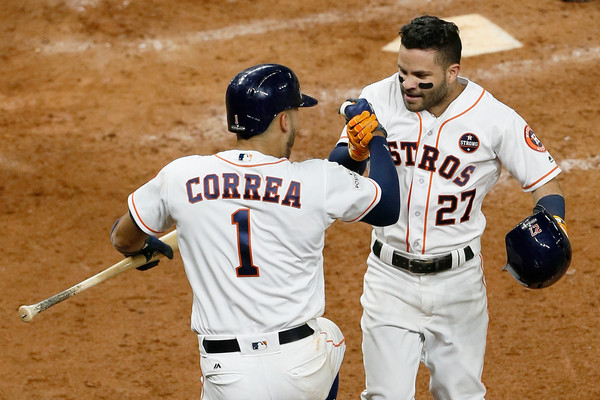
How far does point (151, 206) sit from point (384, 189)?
1.01 meters

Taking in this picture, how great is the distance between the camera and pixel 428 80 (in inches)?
170

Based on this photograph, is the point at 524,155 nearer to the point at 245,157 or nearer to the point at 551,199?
the point at 551,199

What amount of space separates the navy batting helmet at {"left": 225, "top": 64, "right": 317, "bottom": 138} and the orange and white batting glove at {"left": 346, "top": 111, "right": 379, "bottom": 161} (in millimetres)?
341

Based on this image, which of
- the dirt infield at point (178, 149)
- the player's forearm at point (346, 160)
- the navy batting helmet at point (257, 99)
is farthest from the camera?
the dirt infield at point (178, 149)

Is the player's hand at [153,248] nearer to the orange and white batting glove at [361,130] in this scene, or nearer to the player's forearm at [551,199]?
the orange and white batting glove at [361,130]

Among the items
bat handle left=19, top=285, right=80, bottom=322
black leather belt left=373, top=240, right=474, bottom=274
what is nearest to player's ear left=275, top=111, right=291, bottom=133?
black leather belt left=373, top=240, right=474, bottom=274

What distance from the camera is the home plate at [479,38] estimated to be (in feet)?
29.9

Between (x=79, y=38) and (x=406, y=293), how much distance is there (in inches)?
250

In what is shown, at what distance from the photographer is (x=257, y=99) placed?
3777mm

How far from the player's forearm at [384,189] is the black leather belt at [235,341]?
1.82 ft

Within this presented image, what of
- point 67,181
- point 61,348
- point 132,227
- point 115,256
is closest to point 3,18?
point 67,181

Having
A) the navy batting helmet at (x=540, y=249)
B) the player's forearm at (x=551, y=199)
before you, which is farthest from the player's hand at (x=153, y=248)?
the player's forearm at (x=551, y=199)

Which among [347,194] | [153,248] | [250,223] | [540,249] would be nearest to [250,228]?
[250,223]

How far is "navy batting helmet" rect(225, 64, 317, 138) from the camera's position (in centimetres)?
379
